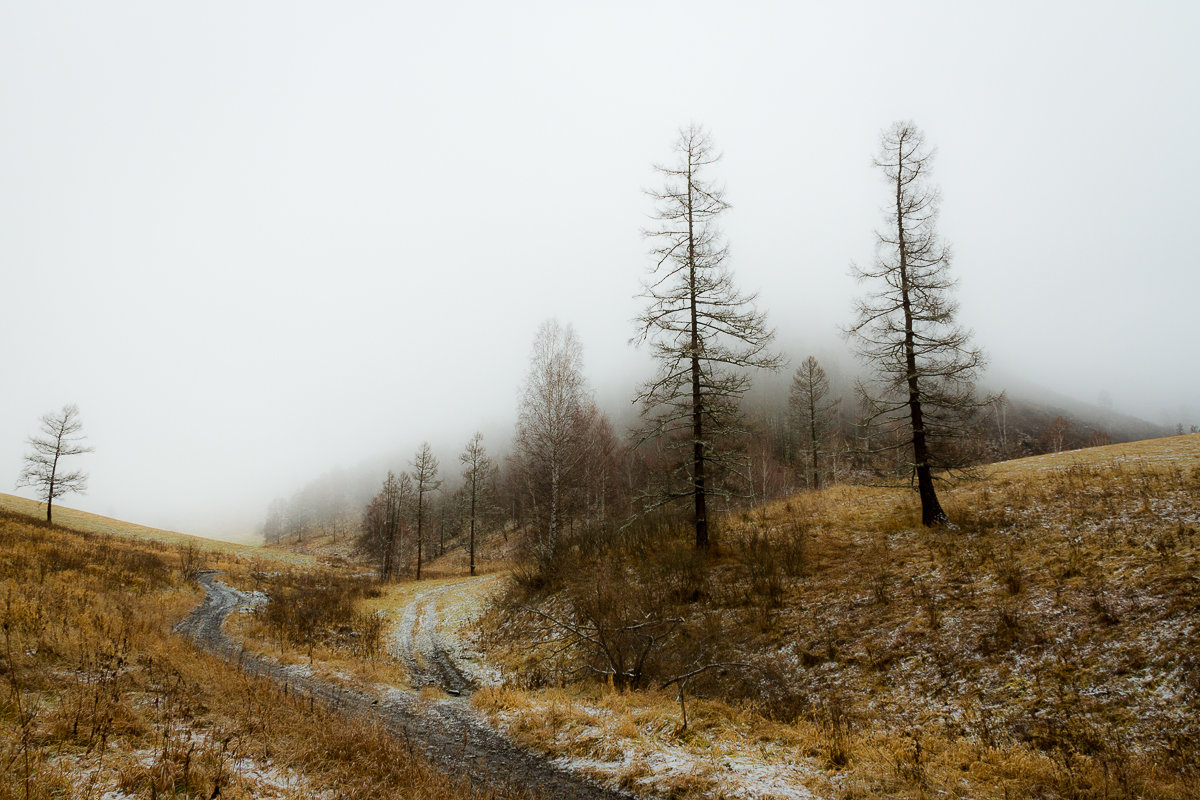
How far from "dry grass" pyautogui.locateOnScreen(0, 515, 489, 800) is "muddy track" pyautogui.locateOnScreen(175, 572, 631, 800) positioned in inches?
30.8

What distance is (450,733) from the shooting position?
9070mm

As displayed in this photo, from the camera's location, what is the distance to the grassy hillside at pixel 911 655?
21.1 ft

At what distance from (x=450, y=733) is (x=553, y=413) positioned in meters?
17.3

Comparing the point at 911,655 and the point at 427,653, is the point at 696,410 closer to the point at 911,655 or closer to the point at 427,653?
the point at 911,655

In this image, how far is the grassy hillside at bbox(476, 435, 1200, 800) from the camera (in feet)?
21.1

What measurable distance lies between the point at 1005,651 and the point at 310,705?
1359 cm

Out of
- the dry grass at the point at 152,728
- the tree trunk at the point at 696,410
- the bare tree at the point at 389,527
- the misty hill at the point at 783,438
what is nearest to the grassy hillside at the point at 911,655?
the tree trunk at the point at 696,410

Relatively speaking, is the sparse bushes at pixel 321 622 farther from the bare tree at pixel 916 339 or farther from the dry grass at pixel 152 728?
the bare tree at pixel 916 339

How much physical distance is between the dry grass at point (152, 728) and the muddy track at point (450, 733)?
0.78 m

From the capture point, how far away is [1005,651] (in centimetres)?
885

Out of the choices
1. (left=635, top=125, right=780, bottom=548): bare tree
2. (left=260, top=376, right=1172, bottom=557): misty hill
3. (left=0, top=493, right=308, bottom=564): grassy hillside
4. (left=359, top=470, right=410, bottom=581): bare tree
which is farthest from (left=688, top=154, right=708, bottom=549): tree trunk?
(left=0, top=493, right=308, bottom=564): grassy hillside

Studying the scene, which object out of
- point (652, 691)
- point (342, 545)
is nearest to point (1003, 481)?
point (652, 691)

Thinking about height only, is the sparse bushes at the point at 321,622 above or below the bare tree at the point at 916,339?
below

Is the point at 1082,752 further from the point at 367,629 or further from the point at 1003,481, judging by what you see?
the point at 367,629
